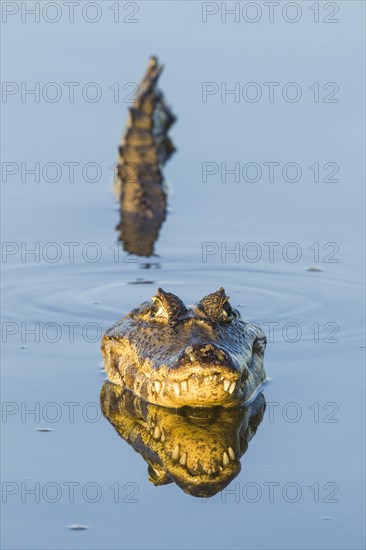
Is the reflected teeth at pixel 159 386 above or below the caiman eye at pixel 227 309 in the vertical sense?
below

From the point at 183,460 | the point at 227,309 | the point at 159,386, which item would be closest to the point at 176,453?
the point at 183,460

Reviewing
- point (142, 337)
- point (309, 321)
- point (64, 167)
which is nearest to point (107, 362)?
point (142, 337)

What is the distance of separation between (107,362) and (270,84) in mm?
9260

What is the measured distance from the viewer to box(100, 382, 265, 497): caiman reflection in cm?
909

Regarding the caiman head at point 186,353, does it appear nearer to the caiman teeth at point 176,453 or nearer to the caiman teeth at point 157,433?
the caiman teeth at point 157,433

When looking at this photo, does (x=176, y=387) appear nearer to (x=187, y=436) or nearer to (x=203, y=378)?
(x=203, y=378)

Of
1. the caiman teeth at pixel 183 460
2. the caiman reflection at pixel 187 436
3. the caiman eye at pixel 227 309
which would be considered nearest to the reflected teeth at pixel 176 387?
the caiman reflection at pixel 187 436

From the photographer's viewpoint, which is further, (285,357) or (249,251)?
(249,251)

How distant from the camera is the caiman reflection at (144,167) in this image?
1512 cm

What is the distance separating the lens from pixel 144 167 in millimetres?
16797

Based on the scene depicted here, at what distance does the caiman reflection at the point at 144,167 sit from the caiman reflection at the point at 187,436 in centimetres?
400

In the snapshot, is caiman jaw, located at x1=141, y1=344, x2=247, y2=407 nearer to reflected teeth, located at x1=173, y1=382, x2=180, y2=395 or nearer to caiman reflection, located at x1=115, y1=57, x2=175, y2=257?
reflected teeth, located at x1=173, y1=382, x2=180, y2=395

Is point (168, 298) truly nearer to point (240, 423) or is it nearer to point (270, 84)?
point (240, 423)

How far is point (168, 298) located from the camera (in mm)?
10562
